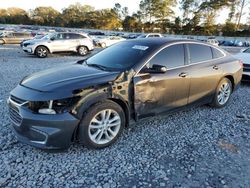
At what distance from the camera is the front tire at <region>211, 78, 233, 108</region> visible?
18.5ft

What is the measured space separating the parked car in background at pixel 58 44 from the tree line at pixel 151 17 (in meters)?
58.5

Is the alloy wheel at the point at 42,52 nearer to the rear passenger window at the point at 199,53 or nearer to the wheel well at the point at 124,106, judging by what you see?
the rear passenger window at the point at 199,53

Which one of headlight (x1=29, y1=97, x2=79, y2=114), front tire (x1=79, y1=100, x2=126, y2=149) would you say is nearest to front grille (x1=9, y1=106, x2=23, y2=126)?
headlight (x1=29, y1=97, x2=79, y2=114)

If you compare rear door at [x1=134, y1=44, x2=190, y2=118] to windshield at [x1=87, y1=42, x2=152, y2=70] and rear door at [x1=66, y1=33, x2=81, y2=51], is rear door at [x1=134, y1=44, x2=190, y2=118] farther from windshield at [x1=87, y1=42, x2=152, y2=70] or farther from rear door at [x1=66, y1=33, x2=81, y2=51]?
rear door at [x1=66, y1=33, x2=81, y2=51]

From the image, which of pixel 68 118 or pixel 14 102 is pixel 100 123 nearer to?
pixel 68 118

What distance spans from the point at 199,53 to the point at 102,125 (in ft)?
8.42

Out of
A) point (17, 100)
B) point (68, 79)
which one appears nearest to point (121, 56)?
point (68, 79)

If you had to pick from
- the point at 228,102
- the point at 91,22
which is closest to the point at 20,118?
the point at 228,102

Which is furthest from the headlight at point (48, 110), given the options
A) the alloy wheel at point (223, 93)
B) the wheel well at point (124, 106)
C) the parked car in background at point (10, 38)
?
the parked car in background at point (10, 38)

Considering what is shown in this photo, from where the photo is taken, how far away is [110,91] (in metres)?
3.72

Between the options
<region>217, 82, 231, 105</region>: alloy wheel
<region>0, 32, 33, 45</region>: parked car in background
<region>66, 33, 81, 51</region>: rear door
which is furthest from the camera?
<region>0, 32, 33, 45</region>: parked car in background

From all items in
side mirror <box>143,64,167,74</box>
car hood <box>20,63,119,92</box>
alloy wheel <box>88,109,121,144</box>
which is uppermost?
side mirror <box>143,64,167,74</box>

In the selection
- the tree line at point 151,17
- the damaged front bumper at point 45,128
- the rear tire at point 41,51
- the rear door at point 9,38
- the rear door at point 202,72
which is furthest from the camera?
the tree line at point 151,17

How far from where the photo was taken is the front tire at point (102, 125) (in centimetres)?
358
